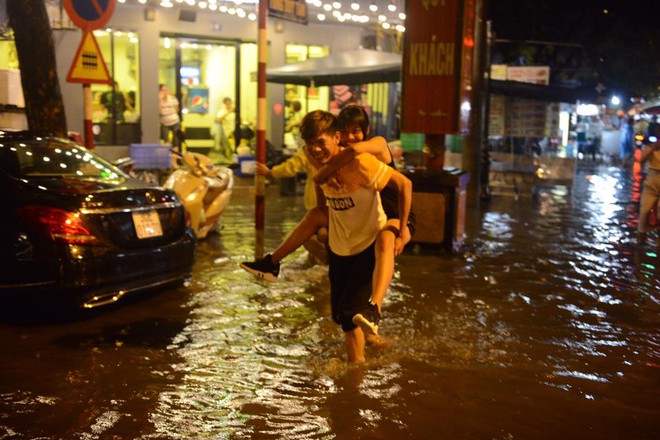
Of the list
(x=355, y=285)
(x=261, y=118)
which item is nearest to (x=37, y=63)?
(x=261, y=118)

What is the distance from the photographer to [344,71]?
52.5 feet

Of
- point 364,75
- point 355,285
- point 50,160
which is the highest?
point 364,75

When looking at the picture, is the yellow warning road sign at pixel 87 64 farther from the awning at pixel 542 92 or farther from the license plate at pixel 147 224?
the awning at pixel 542 92

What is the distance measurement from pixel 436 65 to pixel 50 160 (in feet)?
16.8

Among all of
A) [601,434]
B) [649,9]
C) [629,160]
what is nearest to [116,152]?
[601,434]

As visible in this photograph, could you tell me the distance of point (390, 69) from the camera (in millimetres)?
15328

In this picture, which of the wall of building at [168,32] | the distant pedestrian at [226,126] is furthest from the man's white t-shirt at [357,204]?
the distant pedestrian at [226,126]

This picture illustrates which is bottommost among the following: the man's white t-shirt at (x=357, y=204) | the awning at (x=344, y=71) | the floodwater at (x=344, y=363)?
the floodwater at (x=344, y=363)

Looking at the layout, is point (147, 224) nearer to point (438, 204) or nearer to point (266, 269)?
point (266, 269)

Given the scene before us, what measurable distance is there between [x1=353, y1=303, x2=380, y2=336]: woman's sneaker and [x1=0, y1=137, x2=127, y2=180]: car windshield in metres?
3.30

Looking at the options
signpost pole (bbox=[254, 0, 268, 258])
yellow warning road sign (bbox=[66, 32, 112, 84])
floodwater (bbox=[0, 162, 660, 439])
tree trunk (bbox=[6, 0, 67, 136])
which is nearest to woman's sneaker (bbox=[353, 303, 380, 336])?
floodwater (bbox=[0, 162, 660, 439])

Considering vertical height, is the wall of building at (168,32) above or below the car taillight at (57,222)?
above

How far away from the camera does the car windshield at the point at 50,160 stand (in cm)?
654

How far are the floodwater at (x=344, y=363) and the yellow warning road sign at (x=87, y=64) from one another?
262 centimetres
